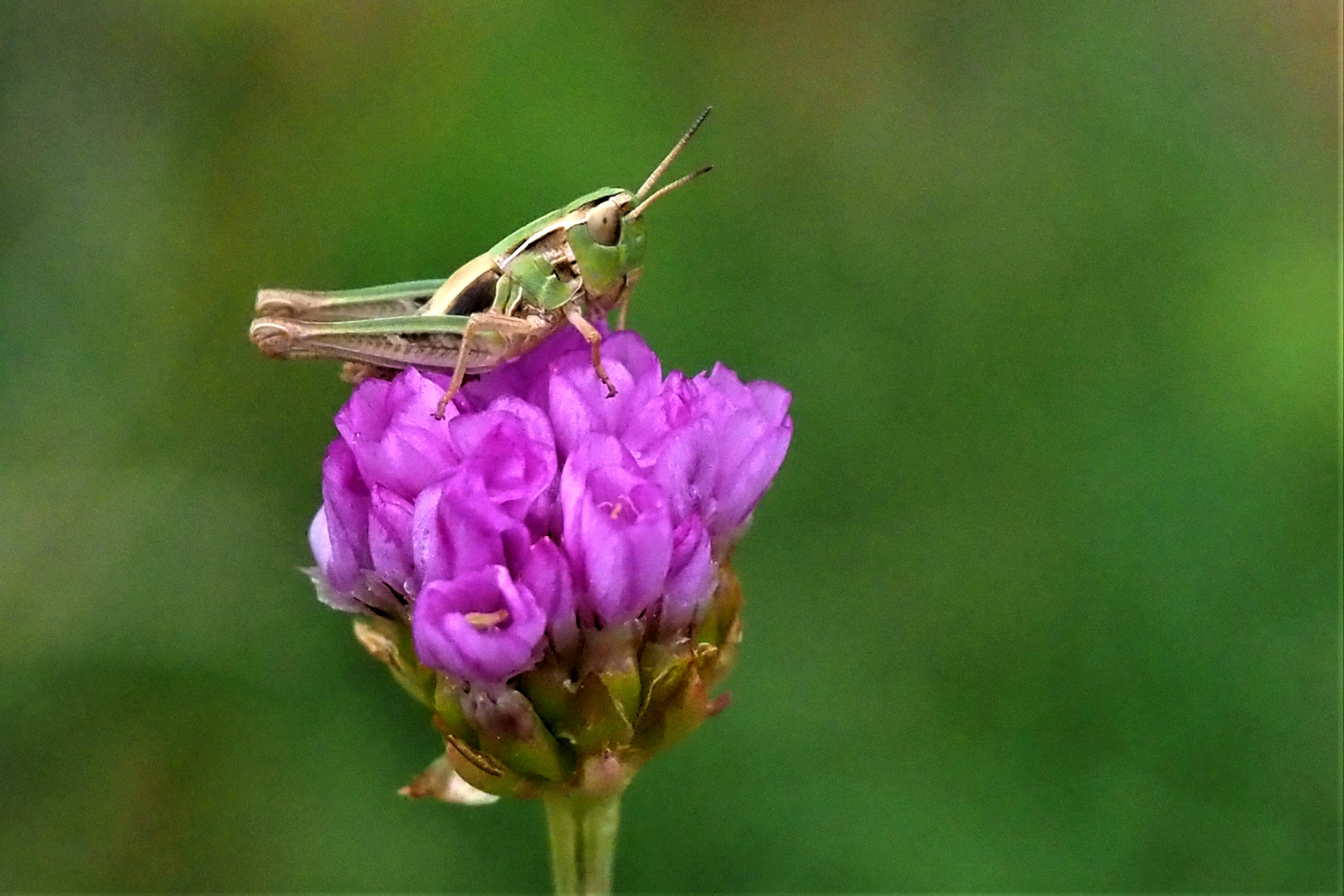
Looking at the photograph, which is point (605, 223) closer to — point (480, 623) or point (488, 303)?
point (488, 303)

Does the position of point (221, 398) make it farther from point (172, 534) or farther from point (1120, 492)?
point (1120, 492)

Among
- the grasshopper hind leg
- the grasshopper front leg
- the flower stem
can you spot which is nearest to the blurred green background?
the flower stem

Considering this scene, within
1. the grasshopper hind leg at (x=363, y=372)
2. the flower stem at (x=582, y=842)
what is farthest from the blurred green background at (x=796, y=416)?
the grasshopper hind leg at (x=363, y=372)

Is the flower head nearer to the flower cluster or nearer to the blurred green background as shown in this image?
the flower cluster

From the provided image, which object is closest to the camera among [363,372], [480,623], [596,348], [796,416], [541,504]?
[480,623]

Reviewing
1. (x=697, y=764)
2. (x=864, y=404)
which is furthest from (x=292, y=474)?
(x=864, y=404)

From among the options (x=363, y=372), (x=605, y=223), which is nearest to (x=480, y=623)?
(x=363, y=372)

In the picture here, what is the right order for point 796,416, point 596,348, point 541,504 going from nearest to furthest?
point 541,504 → point 596,348 → point 796,416
